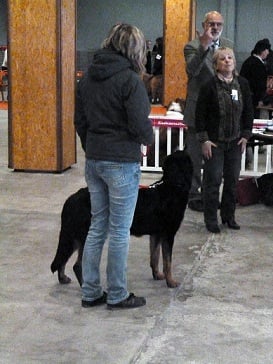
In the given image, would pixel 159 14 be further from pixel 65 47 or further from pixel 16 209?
pixel 16 209

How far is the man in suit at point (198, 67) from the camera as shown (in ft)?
18.4

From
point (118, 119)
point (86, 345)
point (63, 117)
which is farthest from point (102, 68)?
point (63, 117)

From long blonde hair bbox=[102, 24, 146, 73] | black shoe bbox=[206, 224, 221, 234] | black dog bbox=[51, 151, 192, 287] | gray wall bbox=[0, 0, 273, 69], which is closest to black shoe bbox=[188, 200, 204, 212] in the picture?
black shoe bbox=[206, 224, 221, 234]

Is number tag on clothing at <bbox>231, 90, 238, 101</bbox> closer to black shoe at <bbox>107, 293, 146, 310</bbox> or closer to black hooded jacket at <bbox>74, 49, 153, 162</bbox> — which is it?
black hooded jacket at <bbox>74, 49, 153, 162</bbox>

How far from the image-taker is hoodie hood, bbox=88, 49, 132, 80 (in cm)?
346

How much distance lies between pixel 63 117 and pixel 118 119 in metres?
4.46

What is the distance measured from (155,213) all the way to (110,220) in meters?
0.42

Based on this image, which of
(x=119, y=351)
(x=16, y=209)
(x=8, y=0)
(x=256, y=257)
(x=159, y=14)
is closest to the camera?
(x=119, y=351)

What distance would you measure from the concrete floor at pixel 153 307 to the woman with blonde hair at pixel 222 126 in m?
0.34

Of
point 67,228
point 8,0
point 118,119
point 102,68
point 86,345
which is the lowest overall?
point 86,345

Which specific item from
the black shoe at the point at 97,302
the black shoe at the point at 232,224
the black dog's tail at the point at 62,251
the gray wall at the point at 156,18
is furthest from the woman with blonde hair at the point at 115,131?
the gray wall at the point at 156,18

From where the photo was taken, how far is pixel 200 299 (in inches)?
157

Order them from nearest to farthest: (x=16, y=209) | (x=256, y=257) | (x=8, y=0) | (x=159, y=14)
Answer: (x=256, y=257) < (x=16, y=209) < (x=8, y=0) < (x=159, y=14)

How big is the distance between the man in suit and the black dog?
1.88 m
